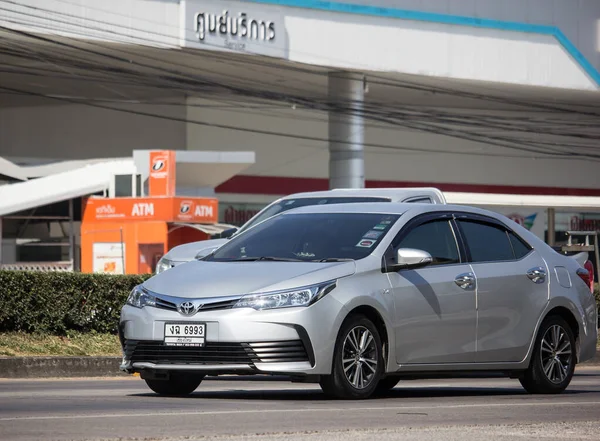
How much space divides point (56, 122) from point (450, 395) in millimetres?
44293

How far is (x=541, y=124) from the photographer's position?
63.2 m

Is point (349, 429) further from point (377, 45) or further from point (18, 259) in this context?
point (377, 45)

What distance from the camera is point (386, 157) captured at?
2422 inches

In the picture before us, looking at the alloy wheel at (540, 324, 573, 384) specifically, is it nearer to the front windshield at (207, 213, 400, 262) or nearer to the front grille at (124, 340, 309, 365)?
the front windshield at (207, 213, 400, 262)

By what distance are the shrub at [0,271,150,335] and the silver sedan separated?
645 centimetres

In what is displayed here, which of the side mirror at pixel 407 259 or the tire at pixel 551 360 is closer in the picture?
the side mirror at pixel 407 259

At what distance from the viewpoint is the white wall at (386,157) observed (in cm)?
5756

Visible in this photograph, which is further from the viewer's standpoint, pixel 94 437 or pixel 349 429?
pixel 349 429

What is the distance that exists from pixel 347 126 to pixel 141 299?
1650 inches

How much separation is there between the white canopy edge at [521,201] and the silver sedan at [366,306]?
48.9 feet

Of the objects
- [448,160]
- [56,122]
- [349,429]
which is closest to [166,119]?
[56,122]

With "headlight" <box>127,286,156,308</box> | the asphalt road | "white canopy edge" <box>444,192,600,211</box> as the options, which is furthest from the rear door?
"white canopy edge" <box>444,192,600,211</box>

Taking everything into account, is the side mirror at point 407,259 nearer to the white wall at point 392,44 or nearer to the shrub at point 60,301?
the shrub at point 60,301

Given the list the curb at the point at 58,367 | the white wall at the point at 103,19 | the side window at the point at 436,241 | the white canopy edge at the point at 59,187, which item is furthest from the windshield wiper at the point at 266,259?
the white wall at the point at 103,19
